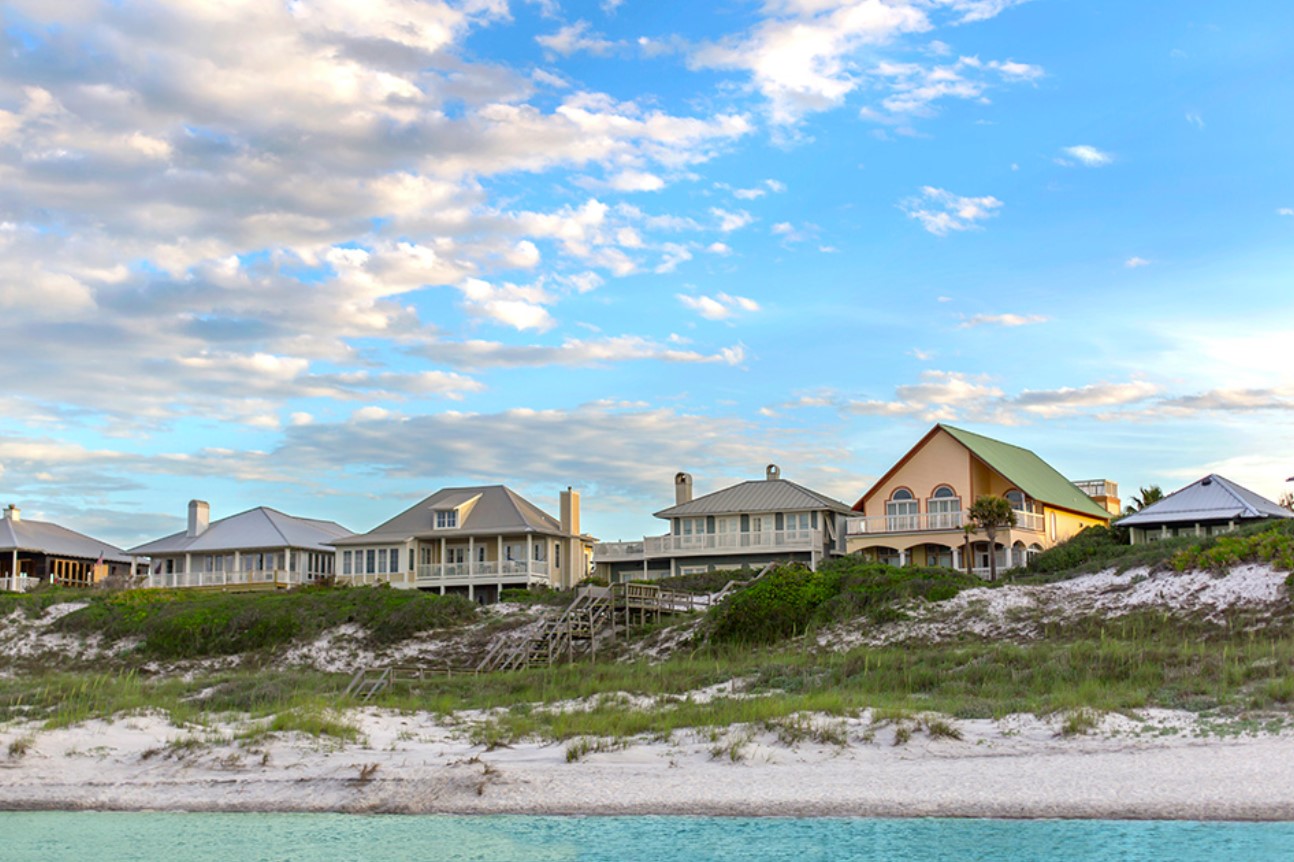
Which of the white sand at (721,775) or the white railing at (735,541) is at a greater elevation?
the white railing at (735,541)

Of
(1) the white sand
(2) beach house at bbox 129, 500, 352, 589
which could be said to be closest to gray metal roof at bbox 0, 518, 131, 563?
(2) beach house at bbox 129, 500, 352, 589

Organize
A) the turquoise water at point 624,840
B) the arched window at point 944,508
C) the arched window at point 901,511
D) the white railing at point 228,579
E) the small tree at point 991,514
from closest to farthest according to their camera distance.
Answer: the turquoise water at point 624,840 → the small tree at point 991,514 → the arched window at point 944,508 → the arched window at point 901,511 → the white railing at point 228,579

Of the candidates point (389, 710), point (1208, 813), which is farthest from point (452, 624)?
point (1208, 813)

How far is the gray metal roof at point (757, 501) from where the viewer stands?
58406mm

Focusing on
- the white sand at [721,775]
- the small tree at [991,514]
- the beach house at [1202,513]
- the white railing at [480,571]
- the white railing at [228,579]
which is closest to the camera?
the white sand at [721,775]

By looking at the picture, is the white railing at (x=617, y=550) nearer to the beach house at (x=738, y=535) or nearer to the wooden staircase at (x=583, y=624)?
the beach house at (x=738, y=535)

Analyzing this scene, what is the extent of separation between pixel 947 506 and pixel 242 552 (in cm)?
3559

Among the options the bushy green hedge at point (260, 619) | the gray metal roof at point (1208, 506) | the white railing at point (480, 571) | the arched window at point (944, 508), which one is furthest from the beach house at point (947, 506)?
the bushy green hedge at point (260, 619)

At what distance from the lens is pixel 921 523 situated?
180ft

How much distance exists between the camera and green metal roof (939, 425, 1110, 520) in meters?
55.1

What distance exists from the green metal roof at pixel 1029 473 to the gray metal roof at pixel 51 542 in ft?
155

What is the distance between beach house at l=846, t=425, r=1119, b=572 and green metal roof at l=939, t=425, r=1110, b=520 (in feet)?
0.21

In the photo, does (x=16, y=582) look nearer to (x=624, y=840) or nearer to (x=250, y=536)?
(x=250, y=536)

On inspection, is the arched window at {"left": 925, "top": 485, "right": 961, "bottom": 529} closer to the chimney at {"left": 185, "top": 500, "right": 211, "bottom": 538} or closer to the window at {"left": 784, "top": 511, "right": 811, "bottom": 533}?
the window at {"left": 784, "top": 511, "right": 811, "bottom": 533}
